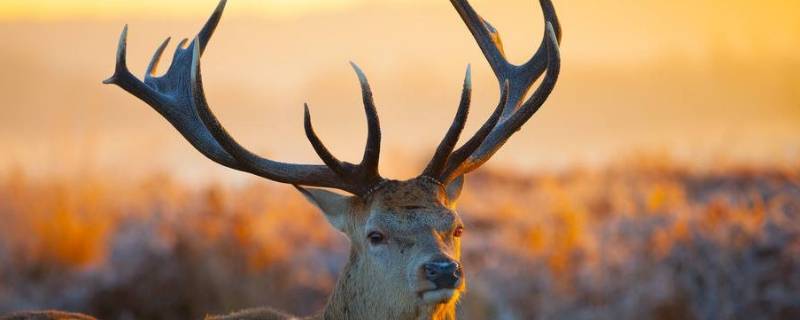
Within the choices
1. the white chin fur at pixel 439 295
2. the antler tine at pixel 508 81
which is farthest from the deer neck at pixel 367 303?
the antler tine at pixel 508 81

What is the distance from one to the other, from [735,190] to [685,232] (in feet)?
6.16

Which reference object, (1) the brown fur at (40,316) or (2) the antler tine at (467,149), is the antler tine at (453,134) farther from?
(1) the brown fur at (40,316)

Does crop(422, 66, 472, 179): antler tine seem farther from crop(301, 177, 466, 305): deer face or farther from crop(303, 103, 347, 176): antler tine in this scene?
crop(303, 103, 347, 176): antler tine

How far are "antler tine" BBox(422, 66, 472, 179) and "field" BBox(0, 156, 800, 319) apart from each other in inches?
133

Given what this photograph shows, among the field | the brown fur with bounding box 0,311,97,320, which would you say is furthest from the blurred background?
the brown fur with bounding box 0,311,97,320

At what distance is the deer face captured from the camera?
5215mm

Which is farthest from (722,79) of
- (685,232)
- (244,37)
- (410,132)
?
(244,37)

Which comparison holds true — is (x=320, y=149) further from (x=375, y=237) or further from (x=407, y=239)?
(x=407, y=239)

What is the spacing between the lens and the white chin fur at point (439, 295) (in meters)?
5.18

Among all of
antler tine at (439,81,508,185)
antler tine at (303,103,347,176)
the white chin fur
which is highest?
antler tine at (303,103,347,176)

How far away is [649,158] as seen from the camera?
531 inches

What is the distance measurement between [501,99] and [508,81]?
16cm

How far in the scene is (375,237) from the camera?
5590 millimetres

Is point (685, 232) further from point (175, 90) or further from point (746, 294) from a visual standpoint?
point (175, 90)
